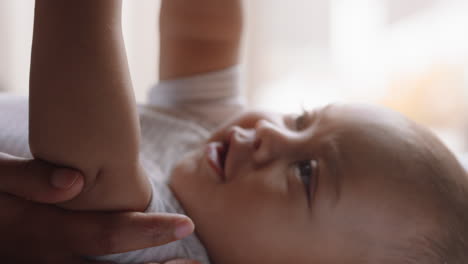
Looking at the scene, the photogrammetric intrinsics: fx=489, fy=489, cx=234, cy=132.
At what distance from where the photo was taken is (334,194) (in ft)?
2.02

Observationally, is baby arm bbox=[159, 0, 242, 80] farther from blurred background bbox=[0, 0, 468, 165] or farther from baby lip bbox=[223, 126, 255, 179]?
blurred background bbox=[0, 0, 468, 165]

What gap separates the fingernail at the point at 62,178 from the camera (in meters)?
0.45

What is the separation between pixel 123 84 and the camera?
0.45m

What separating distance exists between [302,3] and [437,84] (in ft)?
1.89

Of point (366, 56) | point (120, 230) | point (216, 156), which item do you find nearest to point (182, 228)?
point (120, 230)

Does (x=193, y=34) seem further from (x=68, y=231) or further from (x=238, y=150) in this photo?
(x=68, y=231)

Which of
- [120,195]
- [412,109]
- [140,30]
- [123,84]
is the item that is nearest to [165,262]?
[120,195]

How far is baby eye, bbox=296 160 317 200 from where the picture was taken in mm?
642

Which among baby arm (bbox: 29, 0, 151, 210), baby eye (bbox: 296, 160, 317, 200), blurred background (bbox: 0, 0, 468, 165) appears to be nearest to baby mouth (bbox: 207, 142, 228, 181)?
baby eye (bbox: 296, 160, 317, 200)

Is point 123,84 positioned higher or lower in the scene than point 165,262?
higher

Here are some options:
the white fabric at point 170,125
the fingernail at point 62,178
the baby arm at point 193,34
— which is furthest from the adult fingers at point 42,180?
the baby arm at point 193,34

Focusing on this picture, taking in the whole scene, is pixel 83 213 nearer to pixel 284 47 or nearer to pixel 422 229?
pixel 422 229

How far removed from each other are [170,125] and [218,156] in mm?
190

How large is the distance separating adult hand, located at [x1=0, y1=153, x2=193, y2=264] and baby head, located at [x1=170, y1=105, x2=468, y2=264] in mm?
125
